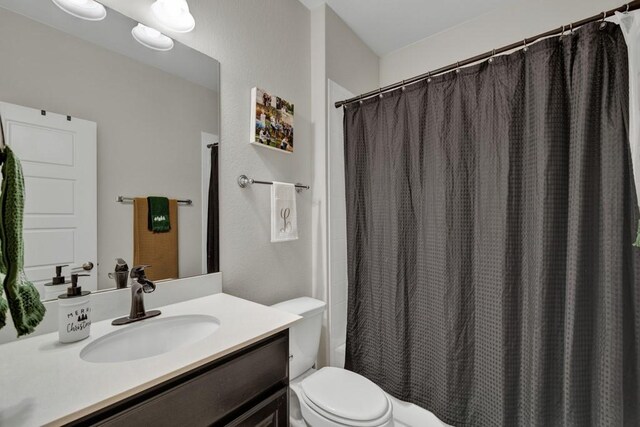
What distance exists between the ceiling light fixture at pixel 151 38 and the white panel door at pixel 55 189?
1.32 feet

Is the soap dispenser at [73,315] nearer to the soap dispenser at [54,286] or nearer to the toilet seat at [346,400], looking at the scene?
the soap dispenser at [54,286]

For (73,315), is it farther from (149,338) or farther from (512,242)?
(512,242)

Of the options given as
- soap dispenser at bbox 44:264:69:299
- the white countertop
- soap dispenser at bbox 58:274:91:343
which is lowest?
the white countertop

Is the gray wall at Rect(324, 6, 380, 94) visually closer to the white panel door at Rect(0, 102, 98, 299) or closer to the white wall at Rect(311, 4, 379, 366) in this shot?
the white wall at Rect(311, 4, 379, 366)

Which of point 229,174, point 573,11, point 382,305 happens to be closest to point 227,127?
point 229,174

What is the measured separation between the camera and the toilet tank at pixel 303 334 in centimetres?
148

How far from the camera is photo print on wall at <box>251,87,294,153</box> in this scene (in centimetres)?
149

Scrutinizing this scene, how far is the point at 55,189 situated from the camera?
0.93 m

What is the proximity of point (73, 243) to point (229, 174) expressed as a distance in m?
0.66

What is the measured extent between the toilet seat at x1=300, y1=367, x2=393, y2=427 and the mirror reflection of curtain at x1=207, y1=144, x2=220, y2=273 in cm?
73

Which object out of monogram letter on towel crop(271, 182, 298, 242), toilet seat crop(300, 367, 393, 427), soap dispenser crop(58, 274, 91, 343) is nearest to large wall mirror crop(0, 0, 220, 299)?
soap dispenser crop(58, 274, 91, 343)

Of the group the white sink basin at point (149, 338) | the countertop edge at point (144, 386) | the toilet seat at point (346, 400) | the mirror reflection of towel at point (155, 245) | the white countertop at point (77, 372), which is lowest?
the toilet seat at point (346, 400)

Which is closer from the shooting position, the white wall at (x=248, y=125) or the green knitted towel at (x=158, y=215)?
the green knitted towel at (x=158, y=215)

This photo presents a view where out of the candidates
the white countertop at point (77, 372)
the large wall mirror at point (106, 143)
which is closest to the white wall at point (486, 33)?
the large wall mirror at point (106, 143)
